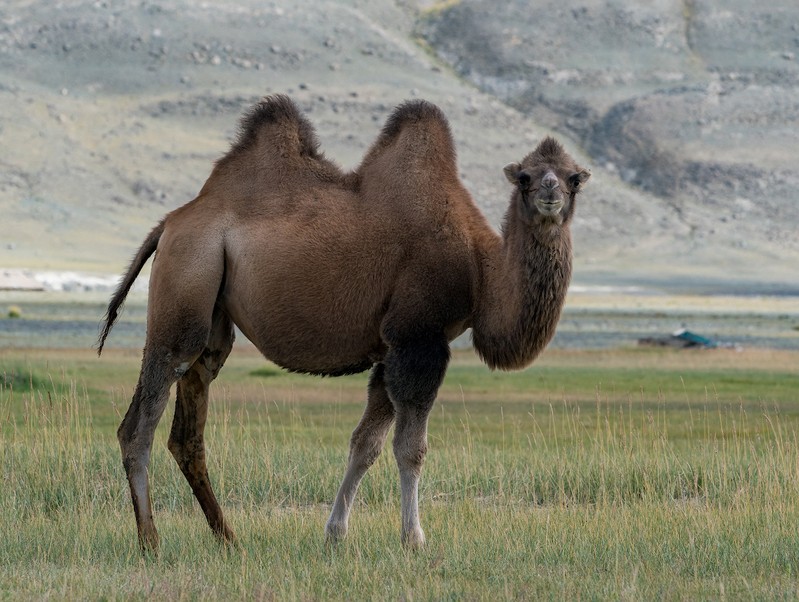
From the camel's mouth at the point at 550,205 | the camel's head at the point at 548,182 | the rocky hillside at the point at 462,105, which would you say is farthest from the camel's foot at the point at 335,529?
the rocky hillside at the point at 462,105

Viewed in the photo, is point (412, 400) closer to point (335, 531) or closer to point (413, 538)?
point (413, 538)

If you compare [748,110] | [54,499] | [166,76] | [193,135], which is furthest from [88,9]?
[54,499]

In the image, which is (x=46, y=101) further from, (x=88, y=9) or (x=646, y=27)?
(x=646, y=27)

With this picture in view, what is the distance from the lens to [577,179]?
29.3 feet

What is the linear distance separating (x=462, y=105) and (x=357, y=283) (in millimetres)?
110864

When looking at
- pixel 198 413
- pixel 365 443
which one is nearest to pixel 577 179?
pixel 365 443

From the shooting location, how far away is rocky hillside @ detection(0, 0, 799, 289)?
331 feet

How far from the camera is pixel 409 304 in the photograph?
8859mm

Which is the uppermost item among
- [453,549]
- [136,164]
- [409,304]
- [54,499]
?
[409,304]

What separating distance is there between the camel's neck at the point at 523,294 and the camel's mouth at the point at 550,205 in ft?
0.45

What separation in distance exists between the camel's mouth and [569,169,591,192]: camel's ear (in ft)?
0.76

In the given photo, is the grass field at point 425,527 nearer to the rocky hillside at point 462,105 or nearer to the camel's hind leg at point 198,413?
the camel's hind leg at point 198,413

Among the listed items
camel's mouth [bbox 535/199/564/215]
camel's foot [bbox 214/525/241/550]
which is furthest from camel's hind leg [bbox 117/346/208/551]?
camel's mouth [bbox 535/199/564/215]

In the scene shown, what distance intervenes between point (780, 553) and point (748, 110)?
119792mm
